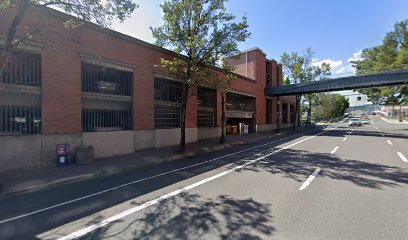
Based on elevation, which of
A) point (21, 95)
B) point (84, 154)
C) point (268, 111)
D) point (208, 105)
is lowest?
point (84, 154)

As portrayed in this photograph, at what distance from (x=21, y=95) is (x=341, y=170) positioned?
13.4 metres

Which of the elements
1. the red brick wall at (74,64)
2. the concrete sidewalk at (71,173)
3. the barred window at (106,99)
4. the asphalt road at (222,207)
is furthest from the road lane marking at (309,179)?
the barred window at (106,99)

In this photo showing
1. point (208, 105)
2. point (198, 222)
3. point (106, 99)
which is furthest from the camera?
point (208, 105)

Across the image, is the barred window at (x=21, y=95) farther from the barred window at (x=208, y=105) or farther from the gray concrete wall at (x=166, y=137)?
the barred window at (x=208, y=105)

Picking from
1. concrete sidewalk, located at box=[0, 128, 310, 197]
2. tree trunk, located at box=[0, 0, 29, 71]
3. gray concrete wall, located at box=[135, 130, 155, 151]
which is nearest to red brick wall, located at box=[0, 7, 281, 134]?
gray concrete wall, located at box=[135, 130, 155, 151]

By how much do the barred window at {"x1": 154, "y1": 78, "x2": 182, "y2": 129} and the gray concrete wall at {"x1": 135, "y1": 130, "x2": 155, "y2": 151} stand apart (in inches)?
43.3

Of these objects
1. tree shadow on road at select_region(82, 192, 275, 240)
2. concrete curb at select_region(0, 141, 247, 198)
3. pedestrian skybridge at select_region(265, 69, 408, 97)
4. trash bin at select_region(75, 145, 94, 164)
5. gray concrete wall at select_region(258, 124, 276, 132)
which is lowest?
concrete curb at select_region(0, 141, 247, 198)

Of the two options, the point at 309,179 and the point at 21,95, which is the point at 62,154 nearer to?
the point at 21,95

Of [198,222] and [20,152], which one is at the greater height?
[20,152]

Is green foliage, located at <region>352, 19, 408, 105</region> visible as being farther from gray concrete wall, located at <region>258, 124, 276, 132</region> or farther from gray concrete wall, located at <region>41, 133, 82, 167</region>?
gray concrete wall, located at <region>41, 133, 82, 167</region>

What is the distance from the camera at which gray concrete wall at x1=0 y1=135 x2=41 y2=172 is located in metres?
7.82

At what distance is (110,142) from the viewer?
11.3m

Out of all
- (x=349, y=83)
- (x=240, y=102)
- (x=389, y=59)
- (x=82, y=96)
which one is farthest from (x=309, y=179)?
(x=389, y=59)

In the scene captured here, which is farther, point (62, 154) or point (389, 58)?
point (389, 58)
